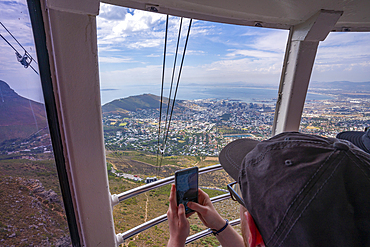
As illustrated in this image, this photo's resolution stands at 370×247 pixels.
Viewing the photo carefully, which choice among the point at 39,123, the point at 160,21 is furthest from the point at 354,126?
the point at 39,123

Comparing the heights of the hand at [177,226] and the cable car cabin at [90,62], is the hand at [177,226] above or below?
below

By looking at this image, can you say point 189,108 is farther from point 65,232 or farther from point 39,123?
point 65,232

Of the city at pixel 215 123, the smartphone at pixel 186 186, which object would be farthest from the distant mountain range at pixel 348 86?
the smartphone at pixel 186 186

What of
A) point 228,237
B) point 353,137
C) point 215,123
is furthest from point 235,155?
point 215,123

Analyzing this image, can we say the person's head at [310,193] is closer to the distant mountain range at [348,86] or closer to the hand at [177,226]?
the hand at [177,226]

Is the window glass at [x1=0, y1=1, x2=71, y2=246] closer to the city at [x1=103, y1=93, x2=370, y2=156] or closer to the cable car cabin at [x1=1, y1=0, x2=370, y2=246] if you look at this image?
the cable car cabin at [x1=1, y1=0, x2=370, y2=246]

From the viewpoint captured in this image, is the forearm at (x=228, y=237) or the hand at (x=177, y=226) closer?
the hand at (x=177, y=226)

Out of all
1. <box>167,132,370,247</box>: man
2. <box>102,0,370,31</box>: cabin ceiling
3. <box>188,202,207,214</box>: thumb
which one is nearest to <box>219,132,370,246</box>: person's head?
<box>167,132,370,247</box>: man

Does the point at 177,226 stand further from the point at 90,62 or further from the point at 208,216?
the point at 90,62
